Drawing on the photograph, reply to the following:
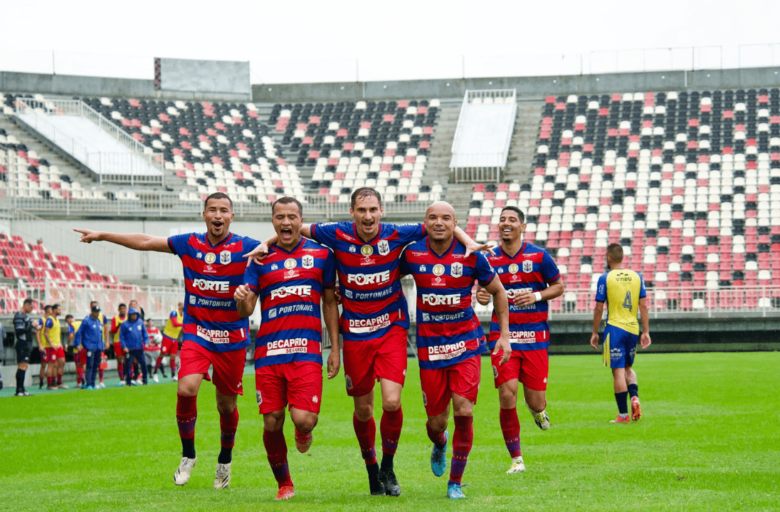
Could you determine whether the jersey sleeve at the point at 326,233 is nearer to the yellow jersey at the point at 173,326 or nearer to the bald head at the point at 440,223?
the bald head at the point at 440,223

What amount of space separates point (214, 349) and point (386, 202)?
3268 centimetres

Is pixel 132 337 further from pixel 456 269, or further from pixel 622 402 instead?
pixel 456 269

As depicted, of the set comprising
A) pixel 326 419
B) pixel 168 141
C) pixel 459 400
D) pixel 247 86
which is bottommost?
pixel 326 419

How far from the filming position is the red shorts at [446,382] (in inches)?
295

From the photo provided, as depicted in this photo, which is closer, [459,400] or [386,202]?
[459,400]

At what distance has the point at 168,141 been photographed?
1748 inches

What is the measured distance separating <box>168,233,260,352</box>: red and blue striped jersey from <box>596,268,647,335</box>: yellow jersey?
19.6ft

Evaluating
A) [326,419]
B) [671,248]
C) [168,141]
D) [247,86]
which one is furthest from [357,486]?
[247,86]

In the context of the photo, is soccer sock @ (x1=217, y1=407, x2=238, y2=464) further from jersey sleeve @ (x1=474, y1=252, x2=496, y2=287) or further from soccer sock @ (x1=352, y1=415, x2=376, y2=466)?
jersey sleeve @ (x1=474, y1=252, x2=496, y2=287)

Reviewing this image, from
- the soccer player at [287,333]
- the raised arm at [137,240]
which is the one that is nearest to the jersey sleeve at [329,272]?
the soccer player at [287,333]

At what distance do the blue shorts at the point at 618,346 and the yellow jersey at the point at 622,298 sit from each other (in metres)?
0.07

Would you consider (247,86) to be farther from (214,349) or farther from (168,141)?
(214,349)

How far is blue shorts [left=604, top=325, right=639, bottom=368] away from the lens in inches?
488

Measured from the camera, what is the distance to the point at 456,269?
7613 mm
